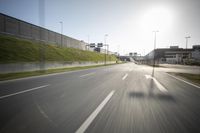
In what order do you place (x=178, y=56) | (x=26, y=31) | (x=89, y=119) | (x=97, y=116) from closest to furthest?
(x=89, y=119) → (x=97, y=116) → (x=26, y=31) → (x=178, y=56)

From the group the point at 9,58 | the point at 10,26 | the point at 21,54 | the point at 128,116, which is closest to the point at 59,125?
the point at 128,116

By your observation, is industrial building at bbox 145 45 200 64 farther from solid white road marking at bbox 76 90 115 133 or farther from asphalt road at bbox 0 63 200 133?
solid white road marking at bbox 76 90 115 133

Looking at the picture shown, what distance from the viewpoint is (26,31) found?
26.1 m

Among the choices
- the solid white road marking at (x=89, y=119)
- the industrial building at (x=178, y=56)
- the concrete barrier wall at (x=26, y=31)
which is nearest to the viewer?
the solid white road marking at (x=89, y=119)

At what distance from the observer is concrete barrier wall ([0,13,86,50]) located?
21.6 metres

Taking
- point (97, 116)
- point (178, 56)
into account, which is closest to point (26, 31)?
point (97, 116)

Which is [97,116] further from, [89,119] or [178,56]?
→ [178,56]

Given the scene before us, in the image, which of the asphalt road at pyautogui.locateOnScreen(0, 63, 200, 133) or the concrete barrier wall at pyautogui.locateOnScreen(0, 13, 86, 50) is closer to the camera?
the asphalt road at pyautogui.locateOnScreen(0, 63, 200, 133)

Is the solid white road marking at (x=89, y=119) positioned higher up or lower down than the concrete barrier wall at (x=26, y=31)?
lower down

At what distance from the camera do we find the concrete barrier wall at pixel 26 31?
21.6 metres

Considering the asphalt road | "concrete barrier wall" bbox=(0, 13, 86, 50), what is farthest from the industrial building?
the asphalt road

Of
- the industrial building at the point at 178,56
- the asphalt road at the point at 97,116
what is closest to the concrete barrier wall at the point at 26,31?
the asphalt road at the point at 97,116

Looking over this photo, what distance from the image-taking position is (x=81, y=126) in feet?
10.8

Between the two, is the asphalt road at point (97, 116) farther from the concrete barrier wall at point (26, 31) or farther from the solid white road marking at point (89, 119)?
the concrete barrier wall at point (26, 31)
